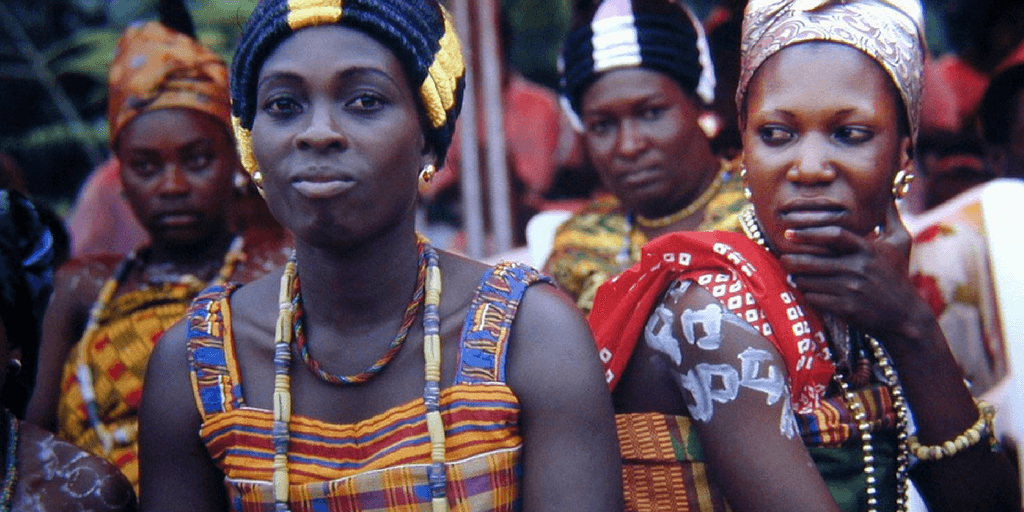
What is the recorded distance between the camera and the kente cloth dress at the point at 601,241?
3.48 m

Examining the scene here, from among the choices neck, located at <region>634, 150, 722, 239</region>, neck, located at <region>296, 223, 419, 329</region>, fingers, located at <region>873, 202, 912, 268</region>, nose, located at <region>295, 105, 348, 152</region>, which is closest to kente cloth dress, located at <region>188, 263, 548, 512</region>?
neck, located at <region>296, 223, 419, 329</region>

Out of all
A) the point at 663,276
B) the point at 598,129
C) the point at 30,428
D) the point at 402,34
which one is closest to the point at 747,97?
the point at 663,276

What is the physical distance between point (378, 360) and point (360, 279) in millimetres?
168

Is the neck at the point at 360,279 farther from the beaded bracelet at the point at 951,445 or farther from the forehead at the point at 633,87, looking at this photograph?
the forehead at the point at 633,87

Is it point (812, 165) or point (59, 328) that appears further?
point (59, 328)

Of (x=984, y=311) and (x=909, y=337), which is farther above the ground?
(x=984, y=311)

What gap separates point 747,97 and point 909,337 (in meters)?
0.61

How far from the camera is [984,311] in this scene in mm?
3186

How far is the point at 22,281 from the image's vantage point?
235 cm

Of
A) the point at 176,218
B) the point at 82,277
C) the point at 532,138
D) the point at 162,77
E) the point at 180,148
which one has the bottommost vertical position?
the point at 82,277

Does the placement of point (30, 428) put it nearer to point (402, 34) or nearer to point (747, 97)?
point (402, 34)

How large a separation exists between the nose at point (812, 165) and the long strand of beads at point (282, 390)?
3.43ft

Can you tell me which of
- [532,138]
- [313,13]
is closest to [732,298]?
[313,13]

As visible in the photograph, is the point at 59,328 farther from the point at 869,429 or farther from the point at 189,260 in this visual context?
the point at 869,429
